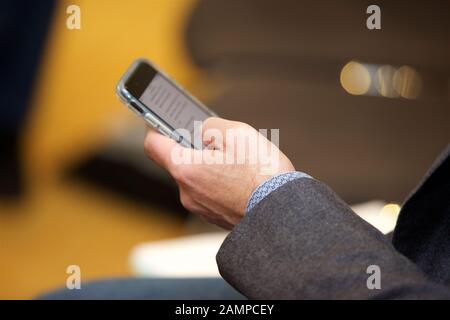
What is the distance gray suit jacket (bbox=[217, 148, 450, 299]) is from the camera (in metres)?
0.43

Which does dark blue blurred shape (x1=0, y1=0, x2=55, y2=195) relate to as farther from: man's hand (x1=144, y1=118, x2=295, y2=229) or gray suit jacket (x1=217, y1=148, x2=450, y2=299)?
gray suit jacket (x1=217, y1=148, x2=450, y2=299)

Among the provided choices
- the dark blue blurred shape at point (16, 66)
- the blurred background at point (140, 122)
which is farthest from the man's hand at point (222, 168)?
the dark blue blurred shape at point (16, 66)

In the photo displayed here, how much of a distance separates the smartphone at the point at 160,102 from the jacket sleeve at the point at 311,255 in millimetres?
182

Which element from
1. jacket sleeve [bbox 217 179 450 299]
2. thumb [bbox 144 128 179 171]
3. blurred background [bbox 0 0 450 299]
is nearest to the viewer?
jacket sleeve [bbox 217 179 450 299]

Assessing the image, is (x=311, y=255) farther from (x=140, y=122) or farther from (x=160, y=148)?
(x=140, y=122)

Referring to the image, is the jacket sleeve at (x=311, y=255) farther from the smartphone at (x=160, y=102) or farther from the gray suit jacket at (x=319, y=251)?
the smartphone at (x=160, y=102)

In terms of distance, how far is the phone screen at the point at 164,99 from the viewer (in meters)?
0.66

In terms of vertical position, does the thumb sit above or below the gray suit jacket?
above

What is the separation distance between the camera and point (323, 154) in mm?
1546

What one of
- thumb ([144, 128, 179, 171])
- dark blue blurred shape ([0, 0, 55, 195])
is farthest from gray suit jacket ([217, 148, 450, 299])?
dark blue blurred shape ([0, 0, 55, 195])

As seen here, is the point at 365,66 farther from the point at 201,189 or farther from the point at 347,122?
the point at 201,189

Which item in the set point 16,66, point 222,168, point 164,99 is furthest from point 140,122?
point 222,168

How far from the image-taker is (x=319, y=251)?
1.43 feet
